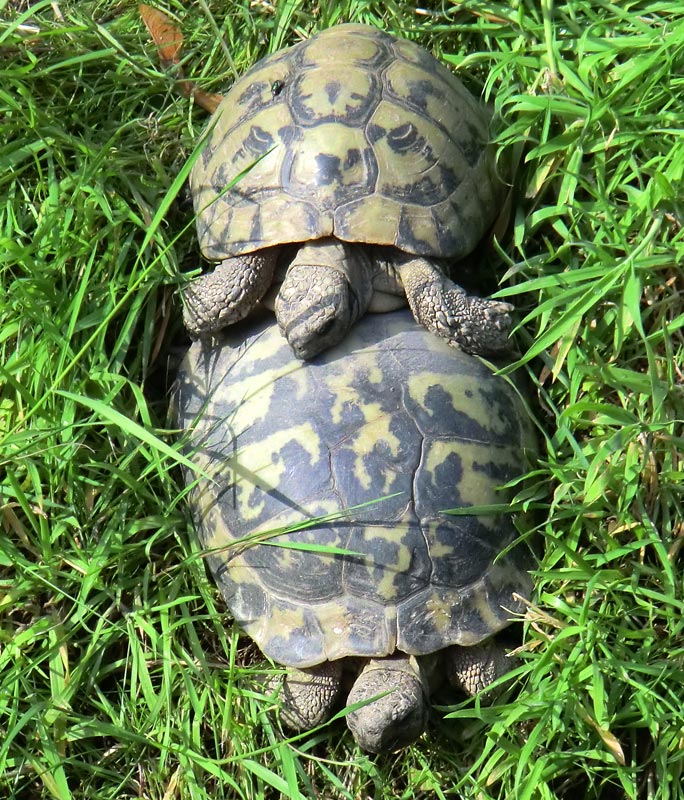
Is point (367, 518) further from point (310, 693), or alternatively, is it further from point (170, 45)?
point (170, 45)

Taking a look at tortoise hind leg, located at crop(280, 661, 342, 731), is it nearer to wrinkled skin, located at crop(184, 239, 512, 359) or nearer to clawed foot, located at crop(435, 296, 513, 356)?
wrinkled skin, located at crop(184, 239, 512, 359)

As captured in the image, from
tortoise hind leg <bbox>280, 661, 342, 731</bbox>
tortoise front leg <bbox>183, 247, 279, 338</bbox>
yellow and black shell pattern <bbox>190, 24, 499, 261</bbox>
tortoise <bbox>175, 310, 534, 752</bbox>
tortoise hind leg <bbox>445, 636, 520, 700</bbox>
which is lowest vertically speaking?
tortoise hind leg <bbox>445, 636, 520, 700</bbox>

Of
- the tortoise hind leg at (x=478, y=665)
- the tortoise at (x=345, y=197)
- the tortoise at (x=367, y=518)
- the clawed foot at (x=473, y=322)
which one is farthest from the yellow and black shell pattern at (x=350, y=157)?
the tortoise hind leg at (x=478, y=665)

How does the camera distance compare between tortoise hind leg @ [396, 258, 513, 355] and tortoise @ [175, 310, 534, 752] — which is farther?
tortoise hind leg @ [396, 258, 513, 355]

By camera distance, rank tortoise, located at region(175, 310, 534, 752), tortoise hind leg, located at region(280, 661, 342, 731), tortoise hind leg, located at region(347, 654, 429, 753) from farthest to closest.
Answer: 1. tortoise hind leg, located at region(280, 661, 342, 731)
2. tortoise, located at region(175, 310, 534, 752)
3. tortoise hind leg, located at region(347, 654, 429, 753)

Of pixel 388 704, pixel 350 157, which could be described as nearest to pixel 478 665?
pixel 388 704

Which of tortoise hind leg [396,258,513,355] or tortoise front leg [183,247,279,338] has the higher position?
tortoise front leg [183,247,279,338]

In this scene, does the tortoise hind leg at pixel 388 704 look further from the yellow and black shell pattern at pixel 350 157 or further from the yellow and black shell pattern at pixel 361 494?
the yellow and black shell pattern at pixel 350 157

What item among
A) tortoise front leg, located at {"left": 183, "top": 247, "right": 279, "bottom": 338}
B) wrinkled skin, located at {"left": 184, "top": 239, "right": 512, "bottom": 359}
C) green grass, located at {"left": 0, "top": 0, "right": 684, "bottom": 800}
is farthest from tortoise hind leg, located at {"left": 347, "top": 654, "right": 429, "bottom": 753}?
tortoise front leg, located at {"left": 183, "top": 247, "right": 279, "bottom": 338}
